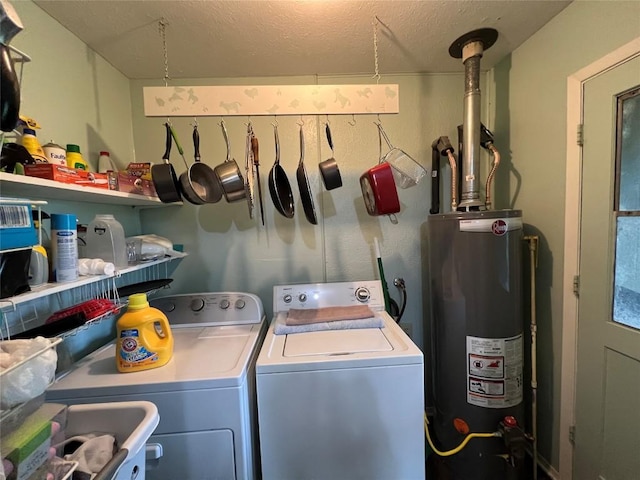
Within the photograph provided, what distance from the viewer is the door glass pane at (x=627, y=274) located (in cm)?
115

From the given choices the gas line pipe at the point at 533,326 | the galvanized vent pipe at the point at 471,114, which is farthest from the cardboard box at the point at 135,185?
the gas line pipe at the point at 533,326

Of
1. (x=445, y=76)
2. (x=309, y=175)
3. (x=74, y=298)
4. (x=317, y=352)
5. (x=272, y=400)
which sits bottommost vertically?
(x=272, y=400)

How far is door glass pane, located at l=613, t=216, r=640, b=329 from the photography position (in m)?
1.15

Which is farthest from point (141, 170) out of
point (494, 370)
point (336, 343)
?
point (494, 370)

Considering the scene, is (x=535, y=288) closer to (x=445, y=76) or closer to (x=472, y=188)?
(x=472, y=188)

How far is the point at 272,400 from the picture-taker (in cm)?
110

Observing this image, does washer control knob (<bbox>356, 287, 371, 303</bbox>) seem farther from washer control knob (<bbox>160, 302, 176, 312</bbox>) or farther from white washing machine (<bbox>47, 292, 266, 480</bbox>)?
washer control knob (<bbox>160, 302, 176, 312</bbox>)

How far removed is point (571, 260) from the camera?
4.50 feet

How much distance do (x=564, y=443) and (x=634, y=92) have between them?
162cm

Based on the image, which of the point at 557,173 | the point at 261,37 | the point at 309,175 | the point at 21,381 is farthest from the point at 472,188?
the point at 21,381

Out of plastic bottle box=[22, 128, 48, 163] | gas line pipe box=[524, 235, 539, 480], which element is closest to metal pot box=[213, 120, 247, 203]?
plastic bottle box=[22, 128, 48, 163]

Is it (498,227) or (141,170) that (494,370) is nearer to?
(498,227)

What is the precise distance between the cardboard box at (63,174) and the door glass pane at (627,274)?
6.97ft

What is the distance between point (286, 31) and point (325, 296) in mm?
1408
